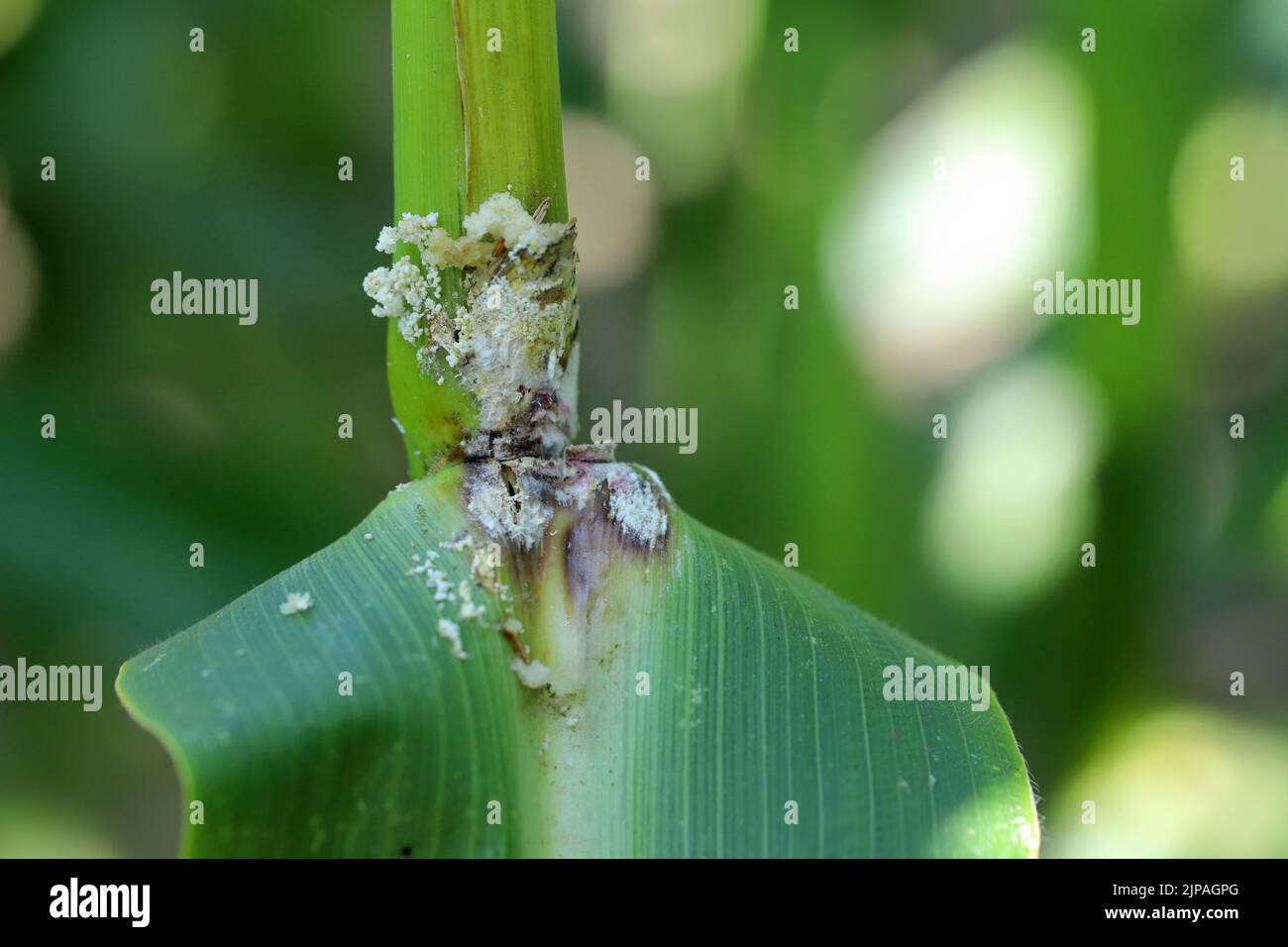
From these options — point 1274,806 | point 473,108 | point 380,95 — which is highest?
point 380,95

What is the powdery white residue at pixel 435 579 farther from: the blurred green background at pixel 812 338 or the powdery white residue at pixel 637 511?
the blurred green background at pixel 812 338

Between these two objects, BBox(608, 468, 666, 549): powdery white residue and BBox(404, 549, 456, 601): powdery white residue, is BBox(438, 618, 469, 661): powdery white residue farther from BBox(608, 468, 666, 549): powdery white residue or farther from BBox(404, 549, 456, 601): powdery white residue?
BBox(608, 468, 666, 549): powdery white residue

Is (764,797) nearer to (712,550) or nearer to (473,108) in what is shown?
(712,550)

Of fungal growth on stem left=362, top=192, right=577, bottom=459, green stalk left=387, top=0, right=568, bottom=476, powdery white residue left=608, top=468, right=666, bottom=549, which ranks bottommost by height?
powdery white residue left=608, top=468, right=666, bottom=549

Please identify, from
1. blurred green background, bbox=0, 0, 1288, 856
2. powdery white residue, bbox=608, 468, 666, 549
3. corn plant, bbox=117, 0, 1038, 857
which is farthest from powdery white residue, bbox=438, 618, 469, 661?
blurred green background, bbox=0, 0, 1288, 856

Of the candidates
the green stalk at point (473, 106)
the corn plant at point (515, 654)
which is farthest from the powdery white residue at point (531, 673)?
the green stalk at point (473, 106)

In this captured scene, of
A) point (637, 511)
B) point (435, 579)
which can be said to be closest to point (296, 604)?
point (435, 579)
